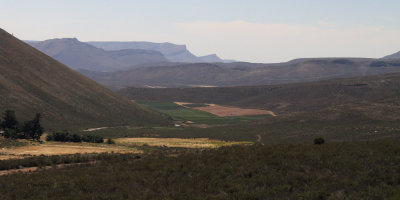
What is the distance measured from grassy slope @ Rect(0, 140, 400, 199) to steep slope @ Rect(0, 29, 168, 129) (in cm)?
6206

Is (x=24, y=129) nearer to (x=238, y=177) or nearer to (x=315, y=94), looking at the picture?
(x=238, y=177)

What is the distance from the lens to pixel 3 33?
121875 mm

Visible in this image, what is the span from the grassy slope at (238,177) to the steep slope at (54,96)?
62.1 m

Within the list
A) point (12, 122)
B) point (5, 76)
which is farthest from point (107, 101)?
point (12, 122)

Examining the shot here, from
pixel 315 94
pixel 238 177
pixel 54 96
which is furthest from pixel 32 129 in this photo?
pixel 315 94

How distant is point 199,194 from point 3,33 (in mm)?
125092

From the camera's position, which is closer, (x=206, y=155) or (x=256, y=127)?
(x=206, y=155)

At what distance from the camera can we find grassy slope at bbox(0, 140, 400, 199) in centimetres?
2000

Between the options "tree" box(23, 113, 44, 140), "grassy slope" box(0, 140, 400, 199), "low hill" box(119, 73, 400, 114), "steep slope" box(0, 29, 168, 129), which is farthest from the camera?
"low hill" box(119, 73, 400, 114)

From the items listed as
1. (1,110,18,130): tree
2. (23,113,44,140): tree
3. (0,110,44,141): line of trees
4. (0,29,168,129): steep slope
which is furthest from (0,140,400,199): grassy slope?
(0,29,168,129): steep slope

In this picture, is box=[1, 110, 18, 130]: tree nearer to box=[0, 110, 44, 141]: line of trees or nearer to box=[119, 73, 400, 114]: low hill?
box=[0, 110, 44, 141]: line of trees

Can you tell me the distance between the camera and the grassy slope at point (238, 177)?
787 inches

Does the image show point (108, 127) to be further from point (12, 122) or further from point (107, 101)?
point (12, 122)

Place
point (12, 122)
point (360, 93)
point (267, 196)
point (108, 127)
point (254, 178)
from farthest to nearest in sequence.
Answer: point (360, 93) → point (108, 127) → point (12, 122) → point (254, 178) → point (267, 196)
